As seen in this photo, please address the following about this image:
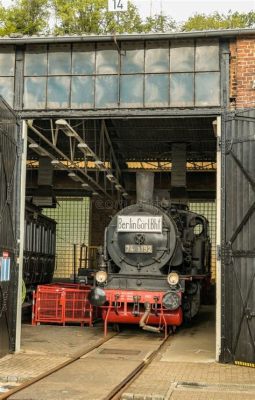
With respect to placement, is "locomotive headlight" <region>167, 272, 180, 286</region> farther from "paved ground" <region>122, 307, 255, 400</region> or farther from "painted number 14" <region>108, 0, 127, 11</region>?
"painted number 14" <region>108, 0, 127, 11</region>

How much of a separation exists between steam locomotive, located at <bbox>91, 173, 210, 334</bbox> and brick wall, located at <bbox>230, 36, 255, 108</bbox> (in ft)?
13.9

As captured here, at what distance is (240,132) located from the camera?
33.1ft

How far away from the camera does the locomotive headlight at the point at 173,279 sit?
12.9 metres

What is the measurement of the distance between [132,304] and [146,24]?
33.0 m

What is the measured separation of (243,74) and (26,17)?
31239 mm

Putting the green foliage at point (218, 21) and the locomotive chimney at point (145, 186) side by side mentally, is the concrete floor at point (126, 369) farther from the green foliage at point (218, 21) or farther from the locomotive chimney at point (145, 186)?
the green foliage at point (218, 21)

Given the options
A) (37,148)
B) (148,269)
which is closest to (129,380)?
(148,269)

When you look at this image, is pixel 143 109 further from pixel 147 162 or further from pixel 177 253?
pixel 147 162

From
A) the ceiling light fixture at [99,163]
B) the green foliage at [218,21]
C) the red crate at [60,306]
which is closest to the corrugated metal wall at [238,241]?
the red crate at [60,306]

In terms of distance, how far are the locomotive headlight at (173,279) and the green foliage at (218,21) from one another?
99.8 feet

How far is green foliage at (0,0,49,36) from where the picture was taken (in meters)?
37.6

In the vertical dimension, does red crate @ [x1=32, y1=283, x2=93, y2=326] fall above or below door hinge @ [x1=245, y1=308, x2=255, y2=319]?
below

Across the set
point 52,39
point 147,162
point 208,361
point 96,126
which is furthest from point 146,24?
point 208,361

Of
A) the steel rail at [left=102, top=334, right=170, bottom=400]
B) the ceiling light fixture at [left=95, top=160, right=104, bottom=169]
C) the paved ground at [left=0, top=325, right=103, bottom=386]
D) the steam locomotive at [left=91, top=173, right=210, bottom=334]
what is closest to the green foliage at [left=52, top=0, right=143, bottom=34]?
the ceiling light fixture at [left=95, top=160, right=104, bottom=169]
